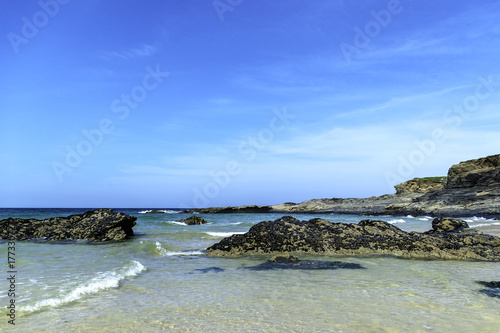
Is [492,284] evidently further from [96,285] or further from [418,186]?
[418,186]

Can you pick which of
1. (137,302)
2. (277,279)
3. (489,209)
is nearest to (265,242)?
(277,279)

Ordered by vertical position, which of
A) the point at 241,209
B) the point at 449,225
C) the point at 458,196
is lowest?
the point at 241,209

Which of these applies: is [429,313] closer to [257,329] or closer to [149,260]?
[257,329]

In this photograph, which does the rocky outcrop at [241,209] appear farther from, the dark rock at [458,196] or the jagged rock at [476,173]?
the jagged rock at [476,173]

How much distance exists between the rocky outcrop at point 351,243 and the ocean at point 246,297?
35.9 inches

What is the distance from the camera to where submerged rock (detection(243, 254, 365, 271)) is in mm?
9578

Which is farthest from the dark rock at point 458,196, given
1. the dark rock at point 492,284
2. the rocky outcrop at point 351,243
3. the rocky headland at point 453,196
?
the dark rock at point 492,284

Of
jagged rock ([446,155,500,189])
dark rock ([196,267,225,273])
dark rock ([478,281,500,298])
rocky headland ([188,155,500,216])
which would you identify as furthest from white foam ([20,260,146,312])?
jagged rock ([446,155,500,189])

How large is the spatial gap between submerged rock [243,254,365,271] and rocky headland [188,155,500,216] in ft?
145

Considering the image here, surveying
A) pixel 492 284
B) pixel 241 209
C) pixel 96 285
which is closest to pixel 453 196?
pixel 241 209

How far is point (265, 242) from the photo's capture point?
1206cm

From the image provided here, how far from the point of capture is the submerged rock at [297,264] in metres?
9.58

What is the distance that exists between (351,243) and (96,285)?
26.5 feet

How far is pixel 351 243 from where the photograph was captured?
39.7 feet
